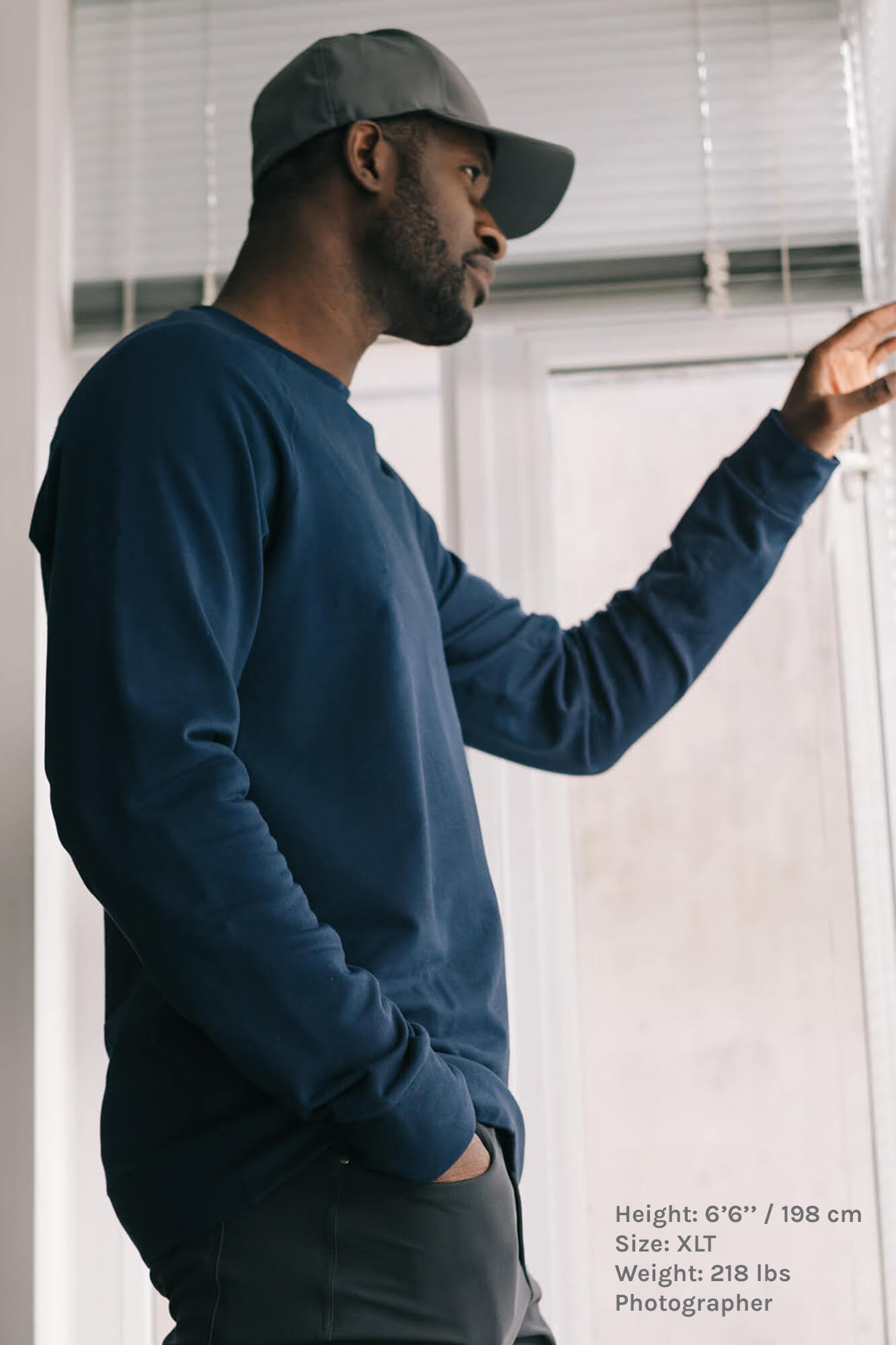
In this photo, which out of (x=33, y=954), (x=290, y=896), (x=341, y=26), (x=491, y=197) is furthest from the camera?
(x=341, y=26)

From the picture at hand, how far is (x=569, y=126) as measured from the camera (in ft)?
5.43

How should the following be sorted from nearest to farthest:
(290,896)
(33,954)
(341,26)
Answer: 1. (290,896)
2. (33,954)
3. (341,26)

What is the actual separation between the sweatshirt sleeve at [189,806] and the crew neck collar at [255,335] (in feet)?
0.59

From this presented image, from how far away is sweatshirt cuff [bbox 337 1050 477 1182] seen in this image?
80cm

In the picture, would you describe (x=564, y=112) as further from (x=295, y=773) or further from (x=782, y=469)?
(x=295, y=773)

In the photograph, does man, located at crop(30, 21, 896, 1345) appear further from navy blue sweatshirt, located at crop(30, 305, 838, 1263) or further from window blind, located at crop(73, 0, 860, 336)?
window blind, located at crop(73, 0, 860, 336)

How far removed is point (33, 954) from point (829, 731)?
0.99 metres

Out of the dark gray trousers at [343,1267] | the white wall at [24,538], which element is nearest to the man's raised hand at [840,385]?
the dark gray trousers at [343,1267]

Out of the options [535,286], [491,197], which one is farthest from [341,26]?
[491,197]

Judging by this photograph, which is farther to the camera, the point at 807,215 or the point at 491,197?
the point at 807,215

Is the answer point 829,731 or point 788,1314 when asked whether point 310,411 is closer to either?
point 829,731

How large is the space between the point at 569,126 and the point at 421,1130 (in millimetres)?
1317

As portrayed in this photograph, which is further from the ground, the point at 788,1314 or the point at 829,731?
the point at 829,731

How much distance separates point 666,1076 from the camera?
156cm
